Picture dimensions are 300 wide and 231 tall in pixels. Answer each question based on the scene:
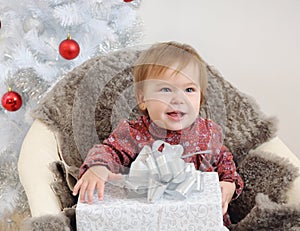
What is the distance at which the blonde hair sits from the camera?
4.83 feet

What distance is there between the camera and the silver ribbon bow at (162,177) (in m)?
1.26

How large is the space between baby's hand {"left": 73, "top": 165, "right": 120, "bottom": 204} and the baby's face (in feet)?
0.62

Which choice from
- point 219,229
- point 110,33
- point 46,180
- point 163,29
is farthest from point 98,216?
point 163,29

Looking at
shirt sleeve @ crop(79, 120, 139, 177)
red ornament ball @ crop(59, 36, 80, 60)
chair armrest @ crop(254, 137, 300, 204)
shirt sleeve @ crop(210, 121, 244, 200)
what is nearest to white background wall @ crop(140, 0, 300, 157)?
red ornament ball @ crop(59, 36, 80, 60)

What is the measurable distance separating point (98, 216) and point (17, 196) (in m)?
0.90

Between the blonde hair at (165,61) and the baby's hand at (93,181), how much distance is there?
10.4 inches

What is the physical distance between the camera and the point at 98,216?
1.24 metres

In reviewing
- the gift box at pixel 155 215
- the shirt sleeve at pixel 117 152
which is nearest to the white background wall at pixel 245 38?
the shirt sleeve at pixel 117 152

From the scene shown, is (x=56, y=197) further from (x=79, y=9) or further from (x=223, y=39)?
(x=223, y=39)

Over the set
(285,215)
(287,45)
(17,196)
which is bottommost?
(17,196)

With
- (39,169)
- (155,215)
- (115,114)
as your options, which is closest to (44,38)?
(115,114)

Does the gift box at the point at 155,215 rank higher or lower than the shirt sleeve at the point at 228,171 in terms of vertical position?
higher

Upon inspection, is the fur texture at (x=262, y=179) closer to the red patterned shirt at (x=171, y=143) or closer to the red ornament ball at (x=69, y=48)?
the red patterned shirt at (x=171, y=143)

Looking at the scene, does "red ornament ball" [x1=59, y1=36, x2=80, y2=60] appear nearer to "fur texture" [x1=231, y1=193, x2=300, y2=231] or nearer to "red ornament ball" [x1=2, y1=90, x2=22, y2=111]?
"red ornament ball" [x1=2, y1=90, x2=22, y2=111]
